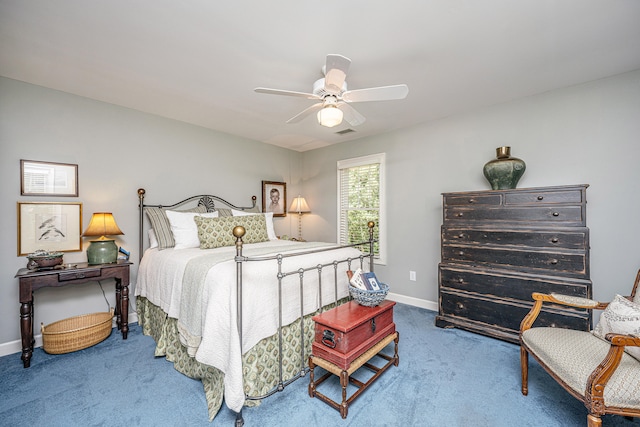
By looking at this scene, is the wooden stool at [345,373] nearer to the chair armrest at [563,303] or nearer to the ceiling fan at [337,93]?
the chair armrest at [563,303]

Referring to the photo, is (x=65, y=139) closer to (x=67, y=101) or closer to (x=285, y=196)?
(x=67, y=101)

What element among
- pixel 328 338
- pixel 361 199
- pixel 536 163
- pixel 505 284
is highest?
pixel 536 163

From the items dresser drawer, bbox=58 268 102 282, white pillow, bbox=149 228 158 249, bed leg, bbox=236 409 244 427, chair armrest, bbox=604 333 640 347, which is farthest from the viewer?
white pillow, bbox=149 228 158 249

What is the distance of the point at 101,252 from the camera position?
2730 mm

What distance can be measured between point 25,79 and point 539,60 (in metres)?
4.60

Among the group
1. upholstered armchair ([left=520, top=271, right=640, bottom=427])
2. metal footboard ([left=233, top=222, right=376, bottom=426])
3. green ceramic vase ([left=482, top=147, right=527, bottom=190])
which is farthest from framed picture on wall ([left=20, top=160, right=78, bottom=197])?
green ceramic vase ([left=482, top=147, right=527, bottom=190])

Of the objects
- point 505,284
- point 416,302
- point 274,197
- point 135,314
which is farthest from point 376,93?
point 135,314

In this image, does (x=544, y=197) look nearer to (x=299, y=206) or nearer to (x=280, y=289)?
(x=280, y=289)

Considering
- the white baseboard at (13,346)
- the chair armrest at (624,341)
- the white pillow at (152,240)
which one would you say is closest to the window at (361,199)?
the white pillow at (152,240)

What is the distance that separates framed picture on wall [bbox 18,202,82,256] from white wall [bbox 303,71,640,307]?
3748 mm

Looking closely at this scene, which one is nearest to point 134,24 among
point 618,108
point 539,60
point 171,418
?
point 171,418

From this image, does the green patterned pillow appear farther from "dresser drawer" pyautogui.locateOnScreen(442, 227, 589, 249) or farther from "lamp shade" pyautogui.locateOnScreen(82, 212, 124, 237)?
"dresser drawer" pyautogui.locateOnScreen(442, 227, 589, 249)

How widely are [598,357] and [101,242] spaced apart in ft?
13.2

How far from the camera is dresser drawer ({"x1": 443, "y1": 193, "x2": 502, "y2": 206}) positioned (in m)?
2.74
